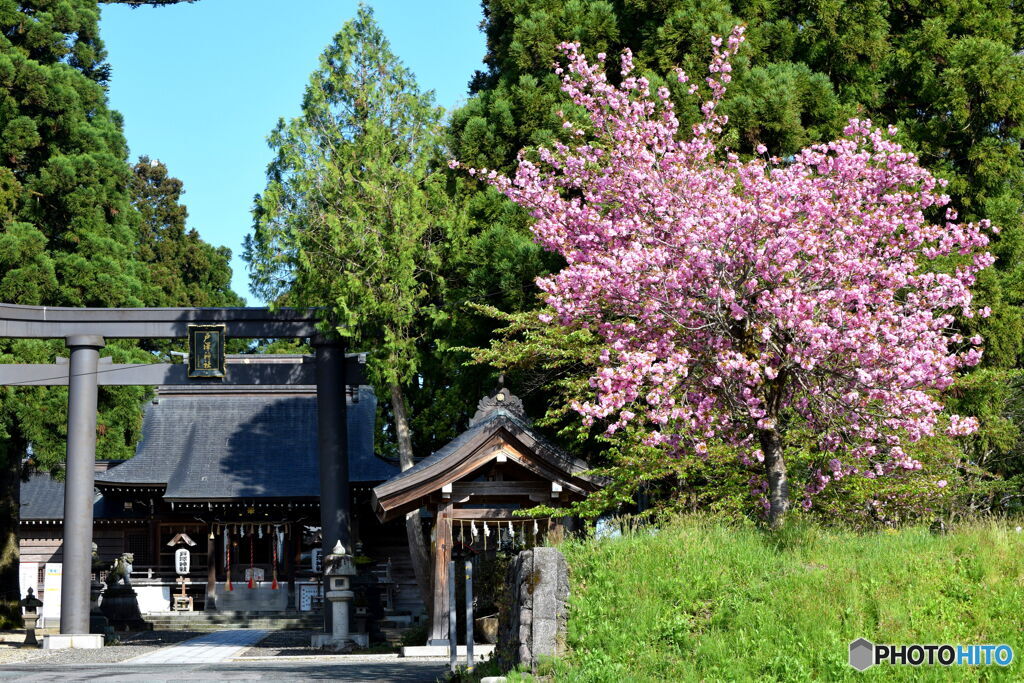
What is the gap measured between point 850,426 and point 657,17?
34.0 feet

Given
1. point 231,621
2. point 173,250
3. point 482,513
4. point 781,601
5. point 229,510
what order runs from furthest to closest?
point 173,250 < point 229,510 < point 231,621 < point 482,513 < point 781,601

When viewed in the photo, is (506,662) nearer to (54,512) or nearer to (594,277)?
(594,277)

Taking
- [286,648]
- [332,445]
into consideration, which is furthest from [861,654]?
[286,648]

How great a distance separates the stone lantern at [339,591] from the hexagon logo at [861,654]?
1184 cm

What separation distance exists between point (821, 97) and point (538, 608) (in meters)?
12.3

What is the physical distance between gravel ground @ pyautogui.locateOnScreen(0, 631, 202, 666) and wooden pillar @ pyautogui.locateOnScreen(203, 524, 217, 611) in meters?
7.17

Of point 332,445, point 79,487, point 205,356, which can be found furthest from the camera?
point 205,356

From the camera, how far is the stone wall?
359 inches

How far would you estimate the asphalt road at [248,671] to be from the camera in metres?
12.6

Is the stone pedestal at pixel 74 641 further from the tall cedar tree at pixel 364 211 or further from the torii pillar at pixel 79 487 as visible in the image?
the tall cedar tree at pixel 364 211

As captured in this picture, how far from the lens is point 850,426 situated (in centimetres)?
1110

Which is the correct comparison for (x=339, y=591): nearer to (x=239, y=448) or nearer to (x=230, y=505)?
(x=230, y=505)

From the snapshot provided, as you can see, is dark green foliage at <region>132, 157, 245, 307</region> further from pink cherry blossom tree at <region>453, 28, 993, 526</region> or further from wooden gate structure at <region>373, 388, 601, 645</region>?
pink cherry blossom tree at <region>453, 28, 993, 526</region>

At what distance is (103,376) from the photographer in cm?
2003
